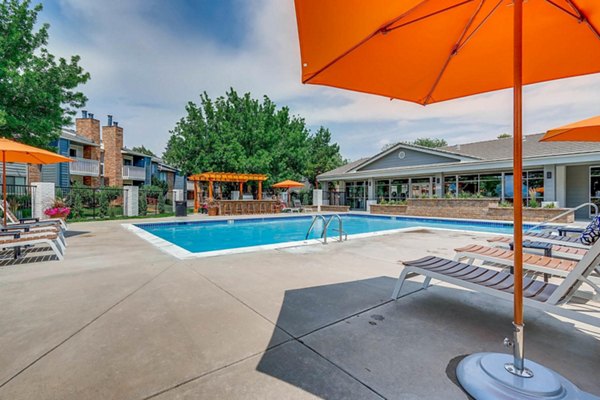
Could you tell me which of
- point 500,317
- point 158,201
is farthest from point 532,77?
point 158,201

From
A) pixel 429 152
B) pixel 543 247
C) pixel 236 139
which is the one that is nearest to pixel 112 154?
pixel 236 139

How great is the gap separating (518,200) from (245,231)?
11.6 m

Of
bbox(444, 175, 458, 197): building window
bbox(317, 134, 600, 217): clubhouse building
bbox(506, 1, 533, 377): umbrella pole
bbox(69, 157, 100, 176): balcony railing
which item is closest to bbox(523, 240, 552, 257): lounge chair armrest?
bbox(506, 1, 533, 377): umbrella pole

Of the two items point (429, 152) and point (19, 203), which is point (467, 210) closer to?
point (429, 152)

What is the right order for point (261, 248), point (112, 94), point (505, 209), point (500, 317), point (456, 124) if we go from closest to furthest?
1. point (500, 317)
2. point (261, 248)
3. point (505, 209)
4. point (112, 94)
5. point (456, 124)

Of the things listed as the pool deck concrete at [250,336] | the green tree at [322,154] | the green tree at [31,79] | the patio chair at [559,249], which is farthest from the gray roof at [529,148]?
the green tree at [31,79]

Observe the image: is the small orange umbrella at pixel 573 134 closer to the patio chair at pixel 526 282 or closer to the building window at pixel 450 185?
the patio chair at pixel 526 282

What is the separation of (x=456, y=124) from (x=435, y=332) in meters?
35.3

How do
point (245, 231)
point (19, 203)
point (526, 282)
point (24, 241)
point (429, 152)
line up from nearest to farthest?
point (526, 282) → point (24, 241) → point (245, 231) → point (19, 203) → point (429, 152)

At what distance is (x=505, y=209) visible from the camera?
14.2 m

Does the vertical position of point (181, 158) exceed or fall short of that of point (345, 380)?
it exceeds it

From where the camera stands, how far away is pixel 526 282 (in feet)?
9.12

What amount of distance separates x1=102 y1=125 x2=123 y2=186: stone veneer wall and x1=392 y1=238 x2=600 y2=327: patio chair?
29.8 metres

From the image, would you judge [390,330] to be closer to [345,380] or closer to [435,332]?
[435,332]
